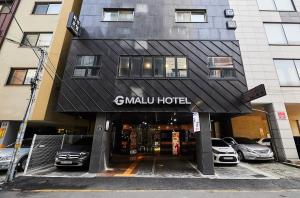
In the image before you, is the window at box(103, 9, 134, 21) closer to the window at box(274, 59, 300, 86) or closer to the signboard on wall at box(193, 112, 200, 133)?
the signboard on wall at box(193, 112, 200, 133)

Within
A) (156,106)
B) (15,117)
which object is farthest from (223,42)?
(15,117)

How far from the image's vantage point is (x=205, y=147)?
1040 cm

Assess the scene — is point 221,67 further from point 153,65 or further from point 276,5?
point 276,5

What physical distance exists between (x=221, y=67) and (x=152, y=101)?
16.6 feet

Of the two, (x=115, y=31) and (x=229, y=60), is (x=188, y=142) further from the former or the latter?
(x=115, y=31)

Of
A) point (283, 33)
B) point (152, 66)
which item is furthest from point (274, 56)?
point (152, 66)

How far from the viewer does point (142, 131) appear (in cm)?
2011

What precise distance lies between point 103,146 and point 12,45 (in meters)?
11.6

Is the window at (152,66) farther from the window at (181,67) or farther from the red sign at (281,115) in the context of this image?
the red sign at (281,115)

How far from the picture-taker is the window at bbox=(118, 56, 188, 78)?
1177cm

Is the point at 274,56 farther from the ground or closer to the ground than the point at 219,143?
farther from the ground

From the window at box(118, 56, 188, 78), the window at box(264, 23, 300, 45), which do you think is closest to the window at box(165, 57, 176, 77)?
the window at box(118, 56, 188, 78)

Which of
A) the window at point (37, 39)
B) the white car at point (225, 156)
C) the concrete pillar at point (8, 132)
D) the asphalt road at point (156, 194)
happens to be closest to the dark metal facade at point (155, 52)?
the white car at point (225, 156)

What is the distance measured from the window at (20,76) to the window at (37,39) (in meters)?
2.42
